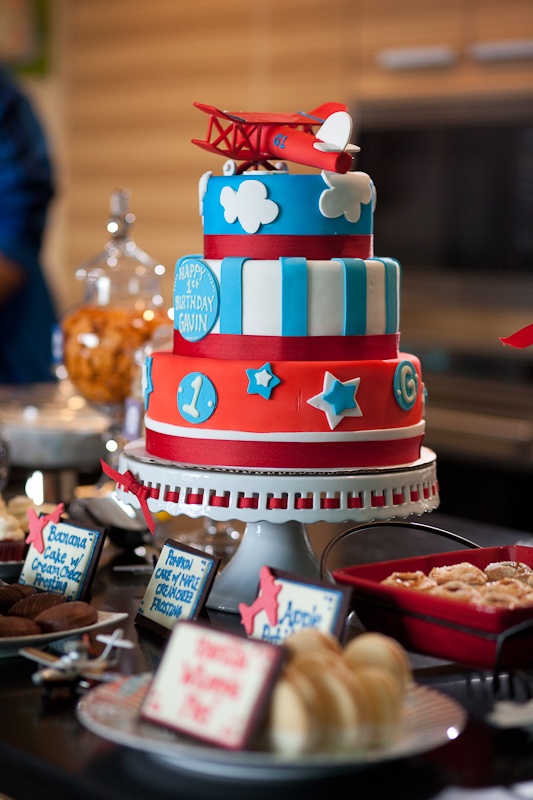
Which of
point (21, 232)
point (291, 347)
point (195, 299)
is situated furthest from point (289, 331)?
point (21, 232)

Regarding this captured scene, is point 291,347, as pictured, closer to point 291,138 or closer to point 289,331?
point 289,331

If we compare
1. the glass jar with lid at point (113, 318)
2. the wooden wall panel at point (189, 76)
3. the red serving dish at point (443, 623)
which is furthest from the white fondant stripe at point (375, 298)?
the wooden wall panel at point (189, 76)

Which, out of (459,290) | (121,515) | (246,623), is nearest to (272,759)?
(246,623)

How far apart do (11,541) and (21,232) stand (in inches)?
71.8

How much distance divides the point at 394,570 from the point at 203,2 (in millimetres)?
3383

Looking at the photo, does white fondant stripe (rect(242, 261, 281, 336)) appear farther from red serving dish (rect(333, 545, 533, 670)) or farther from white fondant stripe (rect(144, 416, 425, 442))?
red serving dish (rect(333, 545, 533, 670))

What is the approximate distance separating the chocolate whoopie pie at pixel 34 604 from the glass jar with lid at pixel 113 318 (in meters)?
0.73

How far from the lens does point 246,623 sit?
106 cm

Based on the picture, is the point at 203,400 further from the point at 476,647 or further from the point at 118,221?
the point at 118,221

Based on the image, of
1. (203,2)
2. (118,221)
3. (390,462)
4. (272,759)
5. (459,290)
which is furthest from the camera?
(203,2)

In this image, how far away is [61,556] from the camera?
1287 millimetres

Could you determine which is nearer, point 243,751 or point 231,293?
point 243,751

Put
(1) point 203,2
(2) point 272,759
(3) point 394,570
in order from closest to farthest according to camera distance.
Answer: (2) point 272,759 → (3) point 394,570 → (1) point 203,2

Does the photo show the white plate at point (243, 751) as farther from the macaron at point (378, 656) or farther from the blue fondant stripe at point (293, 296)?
the blue fondant stripe at point (293, 296)
